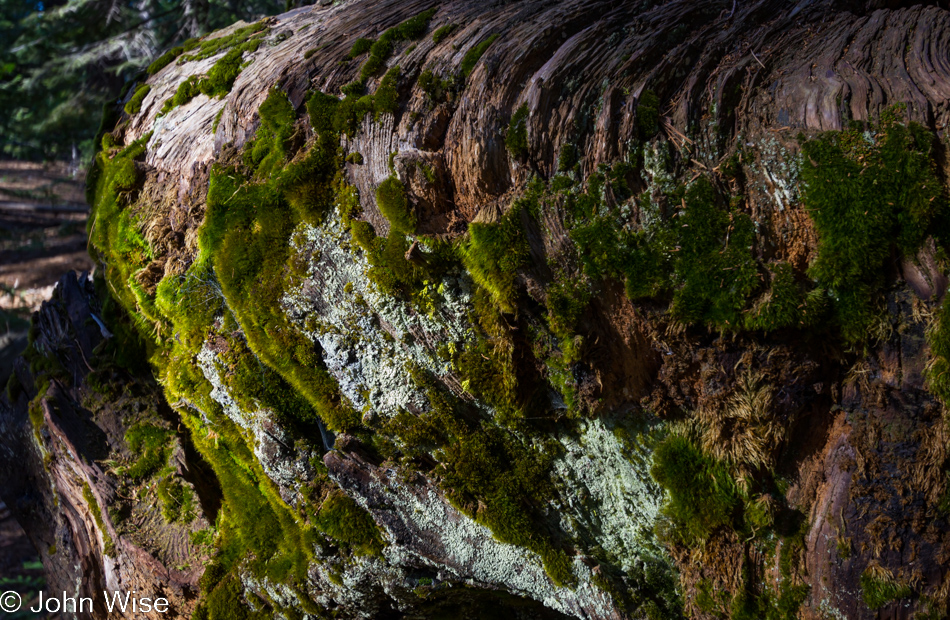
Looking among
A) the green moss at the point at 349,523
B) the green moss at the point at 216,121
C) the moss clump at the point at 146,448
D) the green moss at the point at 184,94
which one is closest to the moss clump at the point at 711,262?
the green moss at the point at 349,523

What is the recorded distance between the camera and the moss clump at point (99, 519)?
4.72 meters

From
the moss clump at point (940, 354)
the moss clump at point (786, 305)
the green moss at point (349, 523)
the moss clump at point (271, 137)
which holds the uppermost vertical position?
the moss clump at point (271, 137)

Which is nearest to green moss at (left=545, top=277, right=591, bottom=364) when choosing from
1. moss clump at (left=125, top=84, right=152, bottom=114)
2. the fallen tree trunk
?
the fallen tree trunk

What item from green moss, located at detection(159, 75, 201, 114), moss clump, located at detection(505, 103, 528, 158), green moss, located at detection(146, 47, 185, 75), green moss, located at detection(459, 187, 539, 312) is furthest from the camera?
green moss, located at detection(146, 47, 185, 75)

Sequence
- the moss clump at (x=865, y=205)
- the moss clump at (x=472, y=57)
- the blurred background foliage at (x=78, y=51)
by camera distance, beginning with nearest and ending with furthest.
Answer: the moss clump at (x=865, y=205), the moss clump at (x=472, y=57), the blurred background foliage at (x=78, y=51)

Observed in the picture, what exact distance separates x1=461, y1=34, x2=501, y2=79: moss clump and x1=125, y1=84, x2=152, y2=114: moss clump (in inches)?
127

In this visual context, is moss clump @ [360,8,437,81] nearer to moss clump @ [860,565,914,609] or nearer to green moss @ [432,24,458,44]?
green moss @ [432,24,458,44]

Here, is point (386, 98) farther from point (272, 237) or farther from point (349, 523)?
point (349, 523)

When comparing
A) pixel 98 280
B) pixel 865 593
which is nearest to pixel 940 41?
pixel 865 593

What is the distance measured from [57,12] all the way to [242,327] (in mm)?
10766

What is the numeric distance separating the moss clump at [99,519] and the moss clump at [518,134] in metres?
4.50

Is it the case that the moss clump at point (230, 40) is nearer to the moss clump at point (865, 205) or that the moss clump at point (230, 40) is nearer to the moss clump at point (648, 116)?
the moss clump at point (648, 116)

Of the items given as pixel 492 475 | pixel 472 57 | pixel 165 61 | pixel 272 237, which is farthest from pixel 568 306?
pixel 165 61

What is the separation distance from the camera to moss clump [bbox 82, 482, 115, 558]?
4.72m
